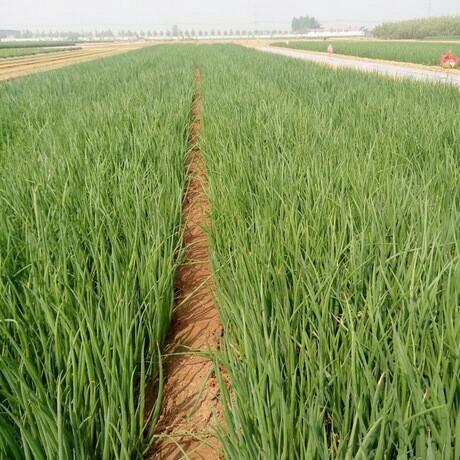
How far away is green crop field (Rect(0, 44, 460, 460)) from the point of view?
0.76 m

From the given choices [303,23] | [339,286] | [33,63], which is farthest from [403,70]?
[303,23]

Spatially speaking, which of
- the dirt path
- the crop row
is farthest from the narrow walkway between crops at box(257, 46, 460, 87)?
the dirt path

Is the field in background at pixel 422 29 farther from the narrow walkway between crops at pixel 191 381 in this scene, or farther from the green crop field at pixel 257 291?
the narrow walkway between crops at pixel 191 381

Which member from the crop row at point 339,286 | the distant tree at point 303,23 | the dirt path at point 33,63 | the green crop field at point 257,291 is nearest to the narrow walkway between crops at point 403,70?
the crop row at point 339,286

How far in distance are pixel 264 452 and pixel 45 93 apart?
6226 millimetres

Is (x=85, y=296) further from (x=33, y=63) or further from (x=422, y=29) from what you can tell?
(x=422, y=29)

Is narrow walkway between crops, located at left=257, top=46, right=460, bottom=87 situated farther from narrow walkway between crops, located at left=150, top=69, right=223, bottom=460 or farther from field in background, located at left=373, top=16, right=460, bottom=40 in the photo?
field in background, located at left=373, top=16, right=460, bottom=40

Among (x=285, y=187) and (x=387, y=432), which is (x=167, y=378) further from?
(x=285, y=187)

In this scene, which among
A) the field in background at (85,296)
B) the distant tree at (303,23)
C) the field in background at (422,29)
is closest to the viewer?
the field in background at (85,296)

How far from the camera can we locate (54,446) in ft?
2.42

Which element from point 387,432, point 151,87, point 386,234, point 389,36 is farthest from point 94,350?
point 389,36

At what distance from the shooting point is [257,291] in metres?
1.10

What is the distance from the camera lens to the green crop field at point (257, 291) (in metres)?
0.76

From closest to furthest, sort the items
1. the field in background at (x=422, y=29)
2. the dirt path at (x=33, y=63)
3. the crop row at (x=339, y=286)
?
1. the crop row at (x=339, y=286)
2. the dirt path at (x=33, y=63)
3. the field in background at (x=422, y=29)
